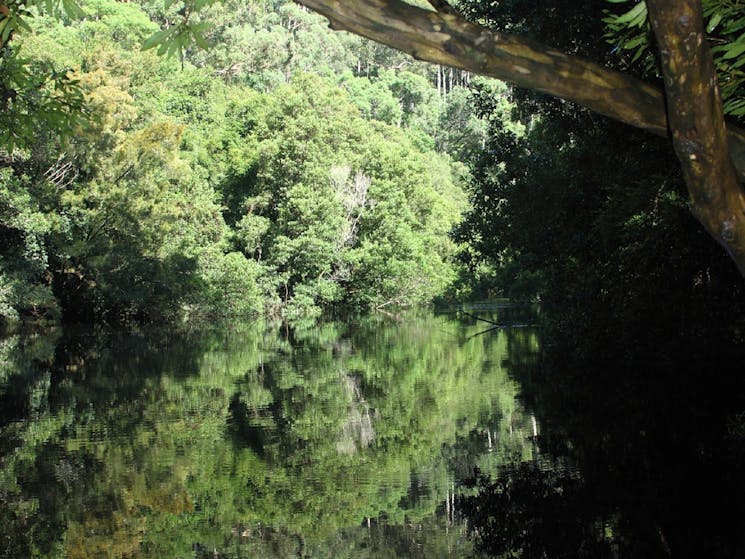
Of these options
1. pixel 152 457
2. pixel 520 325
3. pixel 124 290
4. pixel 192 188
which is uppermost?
pixel 192 188

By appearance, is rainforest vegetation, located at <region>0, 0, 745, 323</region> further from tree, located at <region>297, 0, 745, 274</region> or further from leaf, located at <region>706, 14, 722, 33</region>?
tree, located at <region>297, 0, 745, 274</region>

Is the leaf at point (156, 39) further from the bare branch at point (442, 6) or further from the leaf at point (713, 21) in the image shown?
the leaf at point (713, 21)

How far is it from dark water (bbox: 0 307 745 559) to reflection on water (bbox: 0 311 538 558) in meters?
0.03

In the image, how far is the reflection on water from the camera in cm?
666

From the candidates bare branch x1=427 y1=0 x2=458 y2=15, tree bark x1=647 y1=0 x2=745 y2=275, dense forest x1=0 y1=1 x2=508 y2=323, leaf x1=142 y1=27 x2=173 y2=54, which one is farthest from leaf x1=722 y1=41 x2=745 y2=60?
dense forest x1=0 y1=1 x2=508 y2=323

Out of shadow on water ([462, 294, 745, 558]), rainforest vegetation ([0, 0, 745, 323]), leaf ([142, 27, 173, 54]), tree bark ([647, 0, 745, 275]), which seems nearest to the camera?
tree bark ([647, 0, 745, 275])

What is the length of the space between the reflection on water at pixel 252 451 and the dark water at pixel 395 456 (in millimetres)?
32

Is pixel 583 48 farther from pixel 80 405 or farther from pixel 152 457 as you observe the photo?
pixel 80 405

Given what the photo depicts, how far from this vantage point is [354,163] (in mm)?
41781

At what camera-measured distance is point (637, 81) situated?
2686 mm

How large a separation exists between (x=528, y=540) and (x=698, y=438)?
3230mm

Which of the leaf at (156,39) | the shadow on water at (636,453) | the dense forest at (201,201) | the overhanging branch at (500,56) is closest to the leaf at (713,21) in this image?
the overhanging branch at (500,56)

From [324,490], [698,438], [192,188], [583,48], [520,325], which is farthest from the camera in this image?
[192,188]

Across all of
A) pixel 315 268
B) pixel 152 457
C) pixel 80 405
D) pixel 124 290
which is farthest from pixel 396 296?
pixel 152 457
